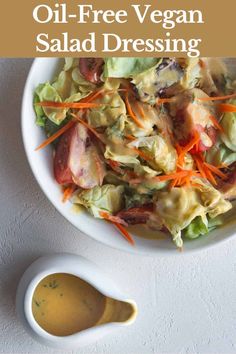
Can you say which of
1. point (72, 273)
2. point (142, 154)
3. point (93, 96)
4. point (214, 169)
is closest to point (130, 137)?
point (142, 154)

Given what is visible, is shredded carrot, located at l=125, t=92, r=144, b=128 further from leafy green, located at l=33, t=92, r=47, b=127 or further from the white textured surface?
the white textured surface

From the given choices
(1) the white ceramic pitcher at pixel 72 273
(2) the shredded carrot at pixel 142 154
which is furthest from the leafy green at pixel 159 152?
(1) the white ceramic pitcher at pixel 72 273

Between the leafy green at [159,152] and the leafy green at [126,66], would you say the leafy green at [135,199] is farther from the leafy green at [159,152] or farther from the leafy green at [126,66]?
the leafy green at [126,66]

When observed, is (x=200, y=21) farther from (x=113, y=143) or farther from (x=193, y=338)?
(x=193, y=338)

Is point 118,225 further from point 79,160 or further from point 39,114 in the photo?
point 39,114

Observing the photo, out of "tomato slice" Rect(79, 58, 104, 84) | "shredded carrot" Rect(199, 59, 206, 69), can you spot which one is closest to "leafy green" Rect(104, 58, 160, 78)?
"tomato slice" Rect(79, 58, 104, 84)
